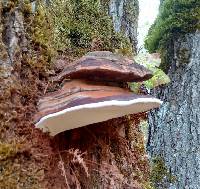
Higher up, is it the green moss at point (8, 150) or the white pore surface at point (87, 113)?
the white pore surface at point (87, 113)

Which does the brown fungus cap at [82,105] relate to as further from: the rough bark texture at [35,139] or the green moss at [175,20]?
the green moss at [175,20]

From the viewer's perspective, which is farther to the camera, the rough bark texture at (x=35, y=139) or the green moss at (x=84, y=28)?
the green moss at (x=84, y=28)

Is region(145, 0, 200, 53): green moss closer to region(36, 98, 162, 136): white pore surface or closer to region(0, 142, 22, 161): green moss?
region(36, 98, 162, 136): white pore surface

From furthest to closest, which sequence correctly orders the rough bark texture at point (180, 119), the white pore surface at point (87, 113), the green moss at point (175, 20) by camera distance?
the green moss at point (175, 20) < the rough bark texture at point (180, 119) < the white pore surface at point (87, 113)

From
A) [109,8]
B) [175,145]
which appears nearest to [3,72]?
[109,8]

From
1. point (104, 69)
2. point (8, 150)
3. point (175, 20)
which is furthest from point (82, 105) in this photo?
point (175, 20)

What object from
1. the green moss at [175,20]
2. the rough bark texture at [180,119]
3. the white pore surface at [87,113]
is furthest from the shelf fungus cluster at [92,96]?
the green moss at [175,20]

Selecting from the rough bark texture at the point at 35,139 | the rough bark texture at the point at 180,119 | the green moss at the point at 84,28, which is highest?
the green moss at the point at 84,28

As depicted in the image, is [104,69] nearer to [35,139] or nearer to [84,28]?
[35,139]

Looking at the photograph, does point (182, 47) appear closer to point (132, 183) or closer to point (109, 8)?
point (109, 8)
